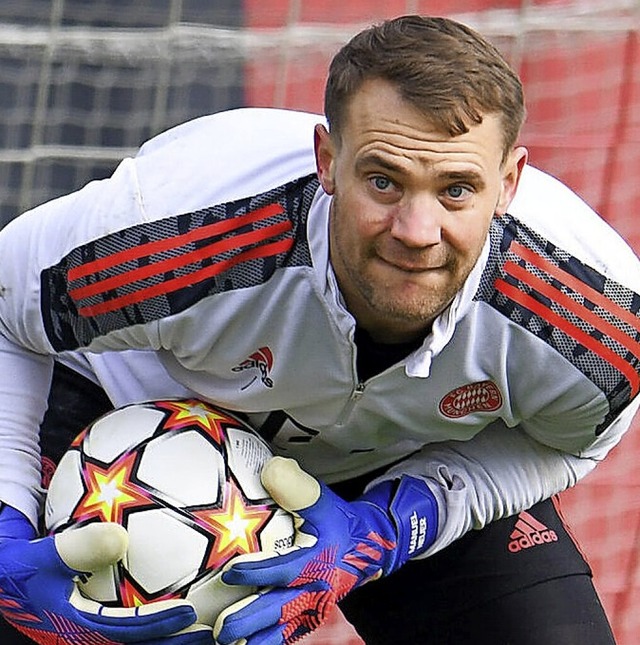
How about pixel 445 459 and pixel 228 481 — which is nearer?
pixel 228 481

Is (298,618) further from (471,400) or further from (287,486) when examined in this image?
(471,400)

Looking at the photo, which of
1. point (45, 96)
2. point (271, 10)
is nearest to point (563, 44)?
point (271, 10)

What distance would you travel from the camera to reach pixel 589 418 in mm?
1552

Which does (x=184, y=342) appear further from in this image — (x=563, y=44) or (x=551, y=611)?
(x=563, y=44)

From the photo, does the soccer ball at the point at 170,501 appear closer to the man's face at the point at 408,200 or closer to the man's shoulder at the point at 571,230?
the man's face at the point at 408,200

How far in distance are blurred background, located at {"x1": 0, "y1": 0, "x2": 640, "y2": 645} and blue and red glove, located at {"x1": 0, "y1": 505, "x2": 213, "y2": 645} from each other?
35.1 inches

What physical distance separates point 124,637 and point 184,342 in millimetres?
292

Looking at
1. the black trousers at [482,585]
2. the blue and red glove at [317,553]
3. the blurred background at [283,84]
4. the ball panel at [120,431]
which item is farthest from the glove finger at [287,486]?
the blurred background at [283,84]

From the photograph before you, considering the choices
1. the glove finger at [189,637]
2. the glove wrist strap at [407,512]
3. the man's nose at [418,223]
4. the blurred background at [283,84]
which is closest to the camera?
the man's nose at [418,223]

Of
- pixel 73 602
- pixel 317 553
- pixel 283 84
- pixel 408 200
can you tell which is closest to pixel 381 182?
pixel 408 200

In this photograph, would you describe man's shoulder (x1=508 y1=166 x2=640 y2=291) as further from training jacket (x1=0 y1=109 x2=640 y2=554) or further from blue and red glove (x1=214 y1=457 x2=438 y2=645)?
blue and red glove (x1=214 y1=457 x2=438 y2=645)

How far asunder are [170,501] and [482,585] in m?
0.41

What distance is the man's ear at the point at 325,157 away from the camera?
1.41 metres

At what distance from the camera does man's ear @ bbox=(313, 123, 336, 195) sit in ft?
4.63
